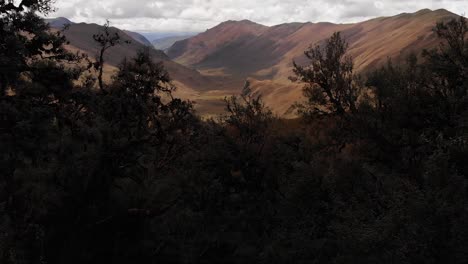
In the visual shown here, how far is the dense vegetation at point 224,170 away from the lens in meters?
14.5

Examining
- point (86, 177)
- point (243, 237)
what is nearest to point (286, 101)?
point (243, 237)

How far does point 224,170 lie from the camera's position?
89.3 ft

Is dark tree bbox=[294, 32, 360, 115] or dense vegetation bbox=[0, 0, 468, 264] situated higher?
dark tree bbox=[294, 32, 360, 115]

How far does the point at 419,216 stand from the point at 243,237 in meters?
10.2

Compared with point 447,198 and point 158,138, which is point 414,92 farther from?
point 158,138

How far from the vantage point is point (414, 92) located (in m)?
23.4

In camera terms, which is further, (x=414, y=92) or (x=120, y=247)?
(x=414, y=92)

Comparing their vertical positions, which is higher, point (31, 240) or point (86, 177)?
point (86, 177)

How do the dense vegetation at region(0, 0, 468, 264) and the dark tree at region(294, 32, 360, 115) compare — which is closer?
the dense vegetation at region(0, 0, 468, 264)

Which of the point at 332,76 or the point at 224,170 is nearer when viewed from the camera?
the point at 332,76

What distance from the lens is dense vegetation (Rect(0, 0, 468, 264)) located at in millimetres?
14461

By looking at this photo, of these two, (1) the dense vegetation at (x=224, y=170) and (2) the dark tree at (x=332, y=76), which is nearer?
(1) the dense vegetation at (x=224, y=170)

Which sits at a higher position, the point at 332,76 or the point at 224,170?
the point at 332,76

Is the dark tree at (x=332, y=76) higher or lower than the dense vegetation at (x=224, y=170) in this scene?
higher
